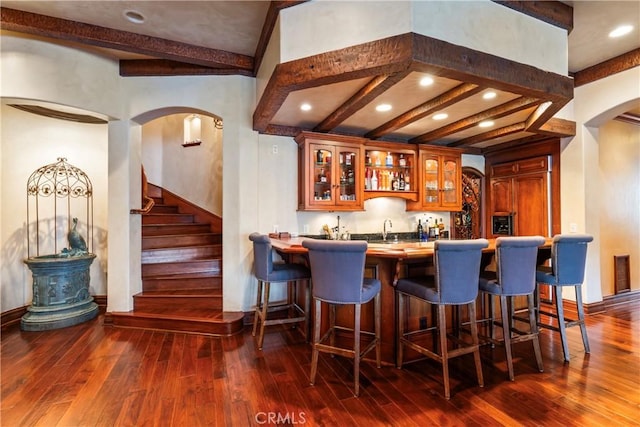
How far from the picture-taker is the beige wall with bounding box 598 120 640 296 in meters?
4.26

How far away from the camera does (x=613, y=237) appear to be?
171 inches

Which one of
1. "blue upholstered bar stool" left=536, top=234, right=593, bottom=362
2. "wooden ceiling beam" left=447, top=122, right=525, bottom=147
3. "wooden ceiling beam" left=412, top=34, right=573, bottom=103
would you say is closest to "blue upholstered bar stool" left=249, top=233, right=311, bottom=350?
"wooden ceiling beam" left=412, top=34, right=573, bottom=103

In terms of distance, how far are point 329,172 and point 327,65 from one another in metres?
1.90

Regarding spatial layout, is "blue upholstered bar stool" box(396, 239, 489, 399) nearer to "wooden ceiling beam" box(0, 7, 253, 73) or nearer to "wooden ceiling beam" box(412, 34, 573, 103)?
"wooden ceiling beam" box(412, 34, 573, 103)

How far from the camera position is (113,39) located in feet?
9.75

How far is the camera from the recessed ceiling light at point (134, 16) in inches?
106

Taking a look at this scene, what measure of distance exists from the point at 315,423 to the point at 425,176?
3.78 m

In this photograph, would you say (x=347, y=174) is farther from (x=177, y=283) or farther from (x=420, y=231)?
(x=177, y=283)

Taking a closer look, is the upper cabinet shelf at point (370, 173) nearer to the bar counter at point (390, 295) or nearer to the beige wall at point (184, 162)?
the bar counter at point (390, 295)

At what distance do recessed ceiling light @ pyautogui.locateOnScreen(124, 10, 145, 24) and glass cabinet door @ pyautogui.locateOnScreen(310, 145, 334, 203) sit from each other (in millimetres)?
2236

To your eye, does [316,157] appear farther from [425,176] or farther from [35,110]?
[35,110]

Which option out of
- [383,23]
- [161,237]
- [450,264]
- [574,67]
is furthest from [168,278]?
[574,67]

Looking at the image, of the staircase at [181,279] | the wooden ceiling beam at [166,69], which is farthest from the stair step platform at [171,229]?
the wooden ceiling beam at [166,69]

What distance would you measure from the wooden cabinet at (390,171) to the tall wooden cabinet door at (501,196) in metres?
1.59
